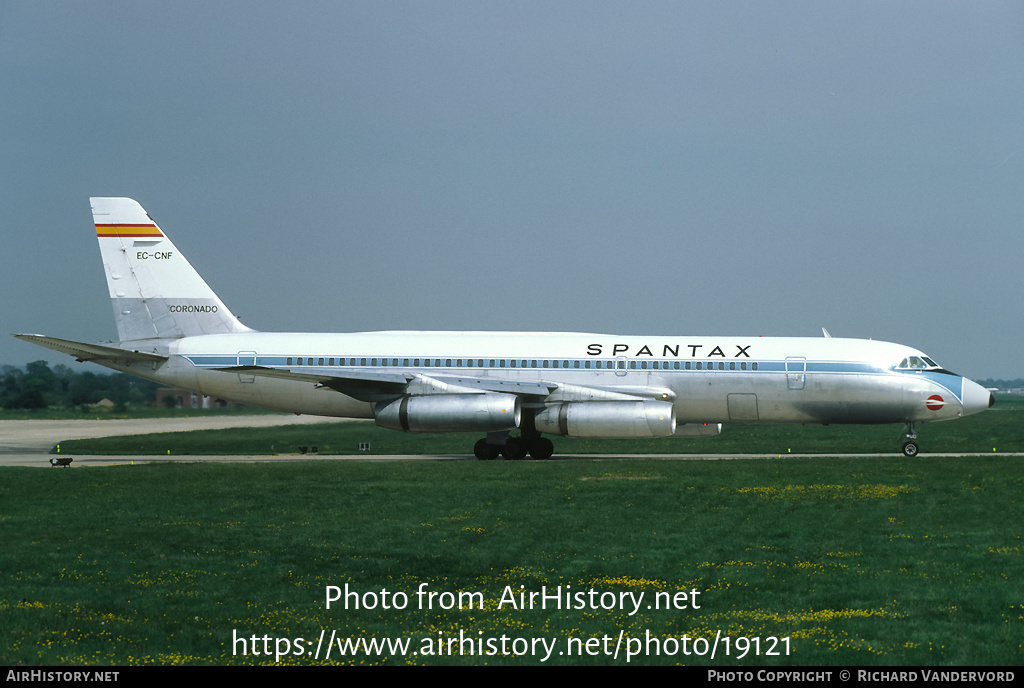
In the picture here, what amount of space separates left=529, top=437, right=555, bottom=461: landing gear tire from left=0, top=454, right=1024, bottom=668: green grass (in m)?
7.45

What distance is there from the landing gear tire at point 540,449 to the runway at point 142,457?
0.46 meters

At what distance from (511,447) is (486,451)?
79cm

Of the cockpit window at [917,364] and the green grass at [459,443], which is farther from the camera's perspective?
the green grass at [459,443]

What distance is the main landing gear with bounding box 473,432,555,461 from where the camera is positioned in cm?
3309

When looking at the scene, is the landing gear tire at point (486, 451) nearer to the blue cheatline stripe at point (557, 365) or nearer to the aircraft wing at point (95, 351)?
the blue cheatline stripe at point (557, 365)

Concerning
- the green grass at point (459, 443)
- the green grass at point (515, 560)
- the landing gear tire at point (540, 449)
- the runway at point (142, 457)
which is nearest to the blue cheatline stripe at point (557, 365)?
the landing gear tire at point (540, 449)

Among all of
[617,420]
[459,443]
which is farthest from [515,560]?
[459,443]

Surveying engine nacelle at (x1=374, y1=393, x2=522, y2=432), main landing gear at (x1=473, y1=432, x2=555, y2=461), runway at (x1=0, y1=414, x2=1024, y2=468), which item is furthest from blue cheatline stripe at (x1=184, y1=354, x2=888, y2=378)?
runway at (x1=0, y1=414, x2=1024, y2=468)

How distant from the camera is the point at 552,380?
32875 mm

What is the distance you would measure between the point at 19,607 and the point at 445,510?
8849mm

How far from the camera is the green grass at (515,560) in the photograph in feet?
36.9

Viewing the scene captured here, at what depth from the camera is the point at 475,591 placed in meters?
13.3

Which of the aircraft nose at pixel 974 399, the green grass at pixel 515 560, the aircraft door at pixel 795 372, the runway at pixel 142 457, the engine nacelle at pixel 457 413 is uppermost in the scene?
the aircraft door at pixel 795 372

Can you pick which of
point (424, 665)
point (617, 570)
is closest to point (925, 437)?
point (617, 570)
